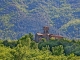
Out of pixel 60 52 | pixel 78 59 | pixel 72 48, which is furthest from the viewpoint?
pixel 72 48

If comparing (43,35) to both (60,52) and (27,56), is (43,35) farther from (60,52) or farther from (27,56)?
(27,56)

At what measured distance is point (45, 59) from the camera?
64375 millimetres

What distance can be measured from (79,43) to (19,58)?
2847cm

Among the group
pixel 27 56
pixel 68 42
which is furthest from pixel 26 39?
pixel 27 56

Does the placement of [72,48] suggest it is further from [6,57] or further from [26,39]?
[6,57]

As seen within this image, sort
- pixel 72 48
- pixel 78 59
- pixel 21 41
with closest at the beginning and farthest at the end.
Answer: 1. pixel 78 59
2. pixel 72 48
3. pixel 21 41

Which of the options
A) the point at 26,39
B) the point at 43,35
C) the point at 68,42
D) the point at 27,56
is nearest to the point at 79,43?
the point at 68,42

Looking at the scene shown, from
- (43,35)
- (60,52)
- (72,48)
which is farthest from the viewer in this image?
(43,35)

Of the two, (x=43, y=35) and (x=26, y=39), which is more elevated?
(x=26, y=39)

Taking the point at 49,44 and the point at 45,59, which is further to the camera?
the point at 49,44

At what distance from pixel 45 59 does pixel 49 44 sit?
32.7 m

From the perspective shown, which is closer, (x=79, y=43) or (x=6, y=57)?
(x=6, y=57)

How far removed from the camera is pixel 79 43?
9069cm

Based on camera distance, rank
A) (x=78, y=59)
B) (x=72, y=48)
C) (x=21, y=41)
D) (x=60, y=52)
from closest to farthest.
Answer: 1. (x=78, y=59)
2. (x=60, y=52)
3. (x=72, y=48)
4. (x=21, y=41)
